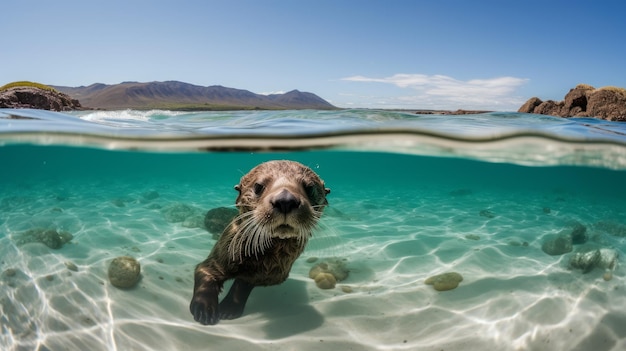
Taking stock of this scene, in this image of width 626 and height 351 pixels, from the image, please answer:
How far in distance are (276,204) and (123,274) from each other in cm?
293

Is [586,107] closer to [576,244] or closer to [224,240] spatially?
[576,244]

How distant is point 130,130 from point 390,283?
8.49m

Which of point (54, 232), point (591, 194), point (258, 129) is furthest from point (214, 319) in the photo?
point (591, 194)

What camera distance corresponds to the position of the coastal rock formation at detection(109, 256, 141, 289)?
5.07 m

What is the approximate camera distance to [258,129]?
1018cm

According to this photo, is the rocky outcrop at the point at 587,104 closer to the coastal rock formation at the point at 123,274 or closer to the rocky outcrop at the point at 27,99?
the coastal rock formation at the point at 123,274

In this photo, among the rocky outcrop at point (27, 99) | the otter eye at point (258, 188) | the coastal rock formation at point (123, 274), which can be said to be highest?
the rocky outcrop at point (27, 99)

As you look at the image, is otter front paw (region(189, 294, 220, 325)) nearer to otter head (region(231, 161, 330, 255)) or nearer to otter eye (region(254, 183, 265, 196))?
otter head (region(231, 161, 330, 255))

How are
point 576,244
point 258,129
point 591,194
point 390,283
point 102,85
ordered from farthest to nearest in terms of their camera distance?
point 102,85, point 591,194, point 258,129, point 576,244, point 390,283

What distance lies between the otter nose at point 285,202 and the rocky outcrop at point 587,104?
13.9 meters

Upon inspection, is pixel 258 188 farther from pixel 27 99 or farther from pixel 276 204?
pixel 27 99

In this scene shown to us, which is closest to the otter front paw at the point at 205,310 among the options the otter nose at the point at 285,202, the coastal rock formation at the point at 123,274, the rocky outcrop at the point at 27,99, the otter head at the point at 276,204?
the otter head at the point at 276,204

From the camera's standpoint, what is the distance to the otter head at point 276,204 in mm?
3492

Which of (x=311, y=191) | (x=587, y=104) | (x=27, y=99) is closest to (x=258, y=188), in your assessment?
(x=311, y=191)
